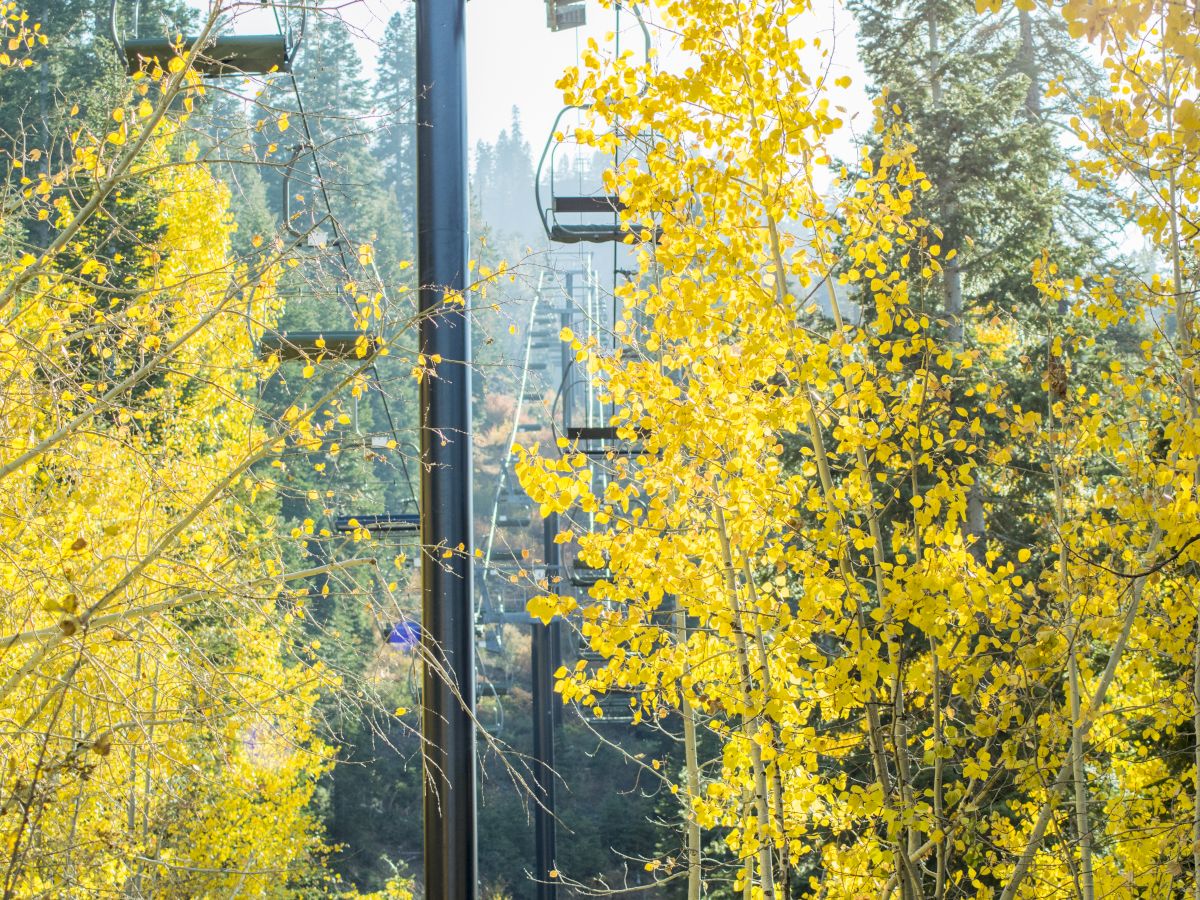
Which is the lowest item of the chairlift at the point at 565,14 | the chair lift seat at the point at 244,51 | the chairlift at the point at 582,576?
the chairlift at the point at 582,576

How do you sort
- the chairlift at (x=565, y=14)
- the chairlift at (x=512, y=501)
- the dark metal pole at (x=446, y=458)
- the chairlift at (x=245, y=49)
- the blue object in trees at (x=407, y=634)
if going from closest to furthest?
the blue object in trees at (x=407, y=634) < the dark metal pole at (x=446, y=458) < the chairlift at (x=245, y=49) < the chairlift at (x=565, y=14) < the chairlift at (x=512, y=501)

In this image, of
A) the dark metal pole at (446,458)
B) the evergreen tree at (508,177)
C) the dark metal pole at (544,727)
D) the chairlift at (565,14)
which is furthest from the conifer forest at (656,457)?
the evergreen tree at (508,177)

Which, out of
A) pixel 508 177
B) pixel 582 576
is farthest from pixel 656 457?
pixel 508 177

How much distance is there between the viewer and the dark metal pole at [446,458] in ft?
11.2

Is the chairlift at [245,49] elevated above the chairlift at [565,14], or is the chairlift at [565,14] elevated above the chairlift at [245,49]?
the chairlift at [565,14]

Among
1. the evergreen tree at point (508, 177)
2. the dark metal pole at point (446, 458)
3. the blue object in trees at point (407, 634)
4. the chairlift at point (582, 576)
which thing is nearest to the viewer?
the blue object in trees at point (407, 634)

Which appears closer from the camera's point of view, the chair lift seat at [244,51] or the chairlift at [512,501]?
the chair lift seat at [244,51]

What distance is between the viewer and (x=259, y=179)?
37.8 meters

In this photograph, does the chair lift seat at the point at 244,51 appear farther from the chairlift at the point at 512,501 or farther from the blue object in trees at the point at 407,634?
the chairlift at the point at 512,501

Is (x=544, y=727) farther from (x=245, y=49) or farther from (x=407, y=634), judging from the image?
(x=407, y=634)

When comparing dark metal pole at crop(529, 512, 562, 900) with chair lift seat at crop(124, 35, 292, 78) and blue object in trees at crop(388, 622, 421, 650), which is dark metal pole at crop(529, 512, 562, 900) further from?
blue object in trees at crop(388, 622, 421, 650)

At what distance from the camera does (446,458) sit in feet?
11.3

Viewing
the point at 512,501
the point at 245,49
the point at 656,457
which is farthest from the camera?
the point at 512,501

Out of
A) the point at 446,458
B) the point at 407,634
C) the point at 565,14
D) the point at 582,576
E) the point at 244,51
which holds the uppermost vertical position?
the point at 565,14
